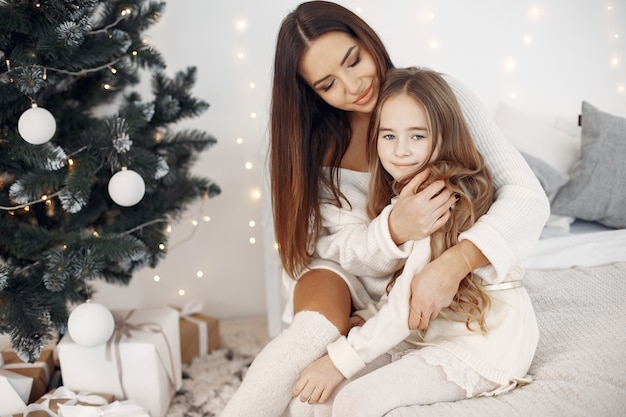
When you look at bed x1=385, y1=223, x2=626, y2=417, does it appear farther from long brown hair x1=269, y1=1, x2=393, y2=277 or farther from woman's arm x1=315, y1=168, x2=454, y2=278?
long brown hair x1=269, y1=1, x2=393, y2=277

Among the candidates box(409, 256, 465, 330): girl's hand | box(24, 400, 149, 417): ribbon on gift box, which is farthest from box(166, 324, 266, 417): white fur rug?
box(409, 256, 465, 330): girl's hand

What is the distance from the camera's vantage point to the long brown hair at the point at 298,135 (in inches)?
59.5

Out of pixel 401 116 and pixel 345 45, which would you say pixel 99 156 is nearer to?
pixel 345 45

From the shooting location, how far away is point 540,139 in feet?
7.16

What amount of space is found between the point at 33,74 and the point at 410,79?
895mm

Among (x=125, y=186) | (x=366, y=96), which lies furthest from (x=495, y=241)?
(x=125, y=186)

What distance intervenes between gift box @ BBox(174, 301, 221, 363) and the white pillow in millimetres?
1232

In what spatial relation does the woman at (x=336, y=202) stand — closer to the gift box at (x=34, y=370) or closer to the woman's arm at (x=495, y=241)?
the woman's arm at (x=495, y=241)

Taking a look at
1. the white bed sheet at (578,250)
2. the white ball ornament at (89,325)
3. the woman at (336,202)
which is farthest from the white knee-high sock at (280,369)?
the white bed sheet at (578,250)

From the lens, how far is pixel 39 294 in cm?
161

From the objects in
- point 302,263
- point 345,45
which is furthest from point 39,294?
point 345,45

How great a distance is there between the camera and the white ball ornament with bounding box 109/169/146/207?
1656mm

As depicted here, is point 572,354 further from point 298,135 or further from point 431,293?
point 298,135

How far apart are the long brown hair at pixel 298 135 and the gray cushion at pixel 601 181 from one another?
848 mm
